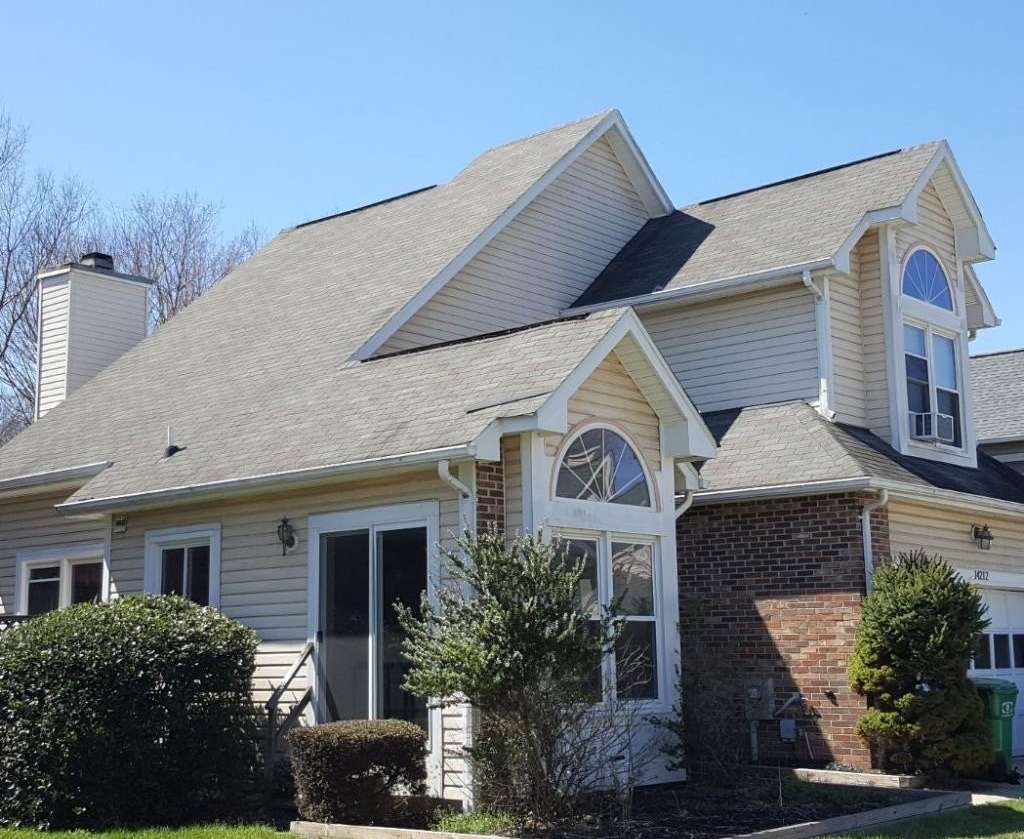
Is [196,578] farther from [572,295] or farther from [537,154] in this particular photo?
[537,154]

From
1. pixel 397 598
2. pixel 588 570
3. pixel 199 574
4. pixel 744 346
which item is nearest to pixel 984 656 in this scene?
pixel 744 346

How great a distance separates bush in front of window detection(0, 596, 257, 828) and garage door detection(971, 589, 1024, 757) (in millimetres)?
9869

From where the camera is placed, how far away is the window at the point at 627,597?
12445 mm

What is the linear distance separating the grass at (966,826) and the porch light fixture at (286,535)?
5974 millimetres

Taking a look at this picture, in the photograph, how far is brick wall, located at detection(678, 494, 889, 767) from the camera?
14.6 meters

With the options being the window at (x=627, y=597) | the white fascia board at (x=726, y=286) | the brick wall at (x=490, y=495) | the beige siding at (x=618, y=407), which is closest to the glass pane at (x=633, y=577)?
the window at (x=627, y=597)

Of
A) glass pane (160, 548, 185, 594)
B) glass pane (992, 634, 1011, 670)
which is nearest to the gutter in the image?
glass pane (160, 548, 185, 594)

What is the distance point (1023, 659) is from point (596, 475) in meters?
8.38

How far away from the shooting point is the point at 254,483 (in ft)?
43.0

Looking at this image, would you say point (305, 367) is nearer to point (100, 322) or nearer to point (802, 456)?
point (802, 456)

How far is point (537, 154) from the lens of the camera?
20.5m

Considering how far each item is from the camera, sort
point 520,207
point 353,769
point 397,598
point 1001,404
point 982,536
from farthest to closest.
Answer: point 1001,404 → point 520,207 → point 982,536 → point 397,598 → point 353,769

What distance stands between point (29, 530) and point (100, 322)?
5.86m

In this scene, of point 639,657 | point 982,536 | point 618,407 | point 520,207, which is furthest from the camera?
point 520,207
